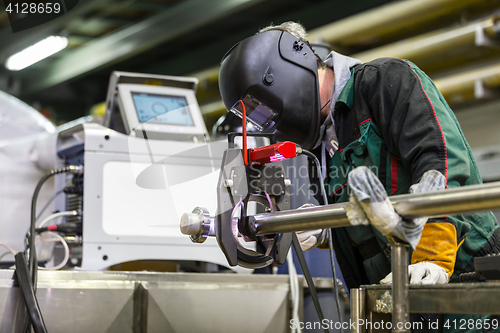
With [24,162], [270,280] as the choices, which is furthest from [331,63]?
[24,162]

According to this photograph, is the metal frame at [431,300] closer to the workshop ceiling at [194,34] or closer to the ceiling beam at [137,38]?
the workshop ceiling at [194,34]

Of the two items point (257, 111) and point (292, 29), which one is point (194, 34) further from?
point (257, 111)

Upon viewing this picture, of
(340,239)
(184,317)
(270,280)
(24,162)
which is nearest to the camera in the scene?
(340,239)

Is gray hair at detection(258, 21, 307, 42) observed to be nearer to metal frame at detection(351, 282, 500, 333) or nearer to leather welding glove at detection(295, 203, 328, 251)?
leather welding glove at detection(295, 203, 328, 251)

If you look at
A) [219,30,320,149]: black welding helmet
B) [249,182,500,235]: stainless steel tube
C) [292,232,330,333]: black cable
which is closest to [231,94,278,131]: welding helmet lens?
[219,30,320,149]: black welding helmet

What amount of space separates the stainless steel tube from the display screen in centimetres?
101

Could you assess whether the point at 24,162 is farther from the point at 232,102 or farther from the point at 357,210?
the point at 357,210

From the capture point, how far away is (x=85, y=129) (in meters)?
1.52

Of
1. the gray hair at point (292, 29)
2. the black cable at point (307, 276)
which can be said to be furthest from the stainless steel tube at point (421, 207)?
the gray hair at point (292, 29)

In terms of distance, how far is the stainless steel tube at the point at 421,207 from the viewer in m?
0.58

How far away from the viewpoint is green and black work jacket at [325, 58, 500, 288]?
3.25 feet

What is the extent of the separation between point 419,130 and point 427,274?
0.95 ft

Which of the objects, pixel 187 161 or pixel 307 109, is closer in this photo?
pixel 307 109

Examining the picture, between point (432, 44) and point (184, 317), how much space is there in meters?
2.07
